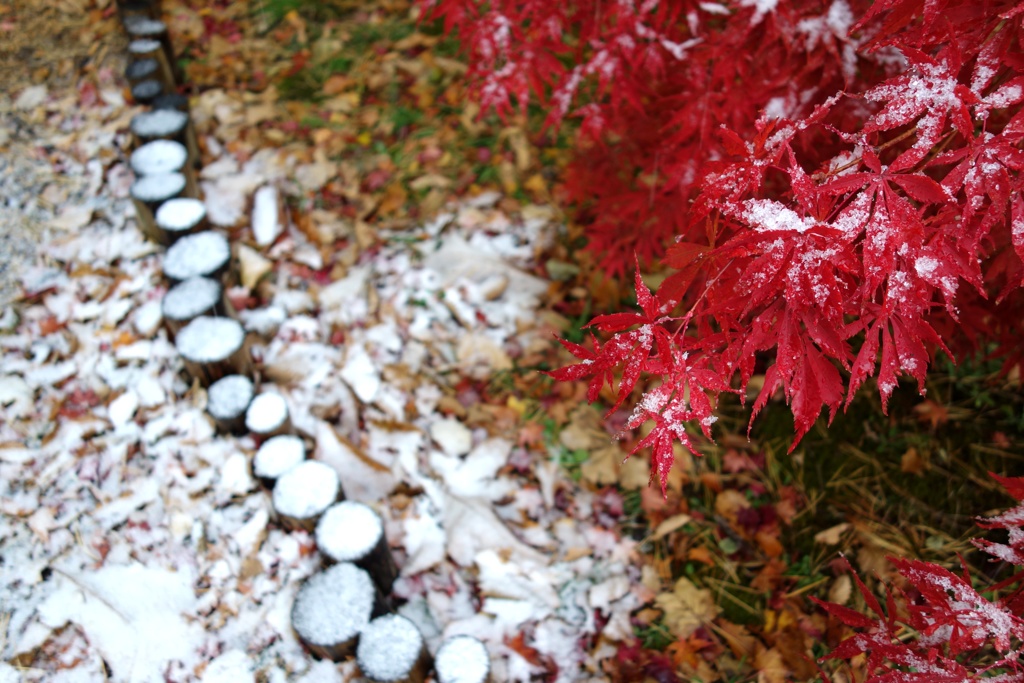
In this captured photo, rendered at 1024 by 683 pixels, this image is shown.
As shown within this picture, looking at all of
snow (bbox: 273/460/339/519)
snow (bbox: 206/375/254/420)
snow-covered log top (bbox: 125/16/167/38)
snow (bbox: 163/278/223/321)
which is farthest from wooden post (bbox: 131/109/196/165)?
snow (bbox: 273/460/339/519)

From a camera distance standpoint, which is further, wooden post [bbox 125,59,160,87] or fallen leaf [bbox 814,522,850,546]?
wooden post [bbox 125,59,160,87]

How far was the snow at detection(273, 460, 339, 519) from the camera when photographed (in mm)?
2168

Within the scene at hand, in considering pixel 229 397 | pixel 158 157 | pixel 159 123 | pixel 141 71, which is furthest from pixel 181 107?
pixel 229 397

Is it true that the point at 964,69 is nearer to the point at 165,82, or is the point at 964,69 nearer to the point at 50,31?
the point at 165,82

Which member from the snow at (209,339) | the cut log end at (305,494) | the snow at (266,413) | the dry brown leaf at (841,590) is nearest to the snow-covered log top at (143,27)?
the snow at (209,339)

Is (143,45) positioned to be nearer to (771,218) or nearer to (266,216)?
(266,216)

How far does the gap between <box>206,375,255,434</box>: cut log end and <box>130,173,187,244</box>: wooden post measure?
33.9 inches

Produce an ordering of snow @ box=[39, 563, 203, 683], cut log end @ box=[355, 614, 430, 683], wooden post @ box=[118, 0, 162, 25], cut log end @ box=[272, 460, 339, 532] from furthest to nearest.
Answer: wooden post @ box=[118, 0, 162, 25] → cut log end @ box=[272, 460, 339, 532] → snow @ box=[39, 563, 203, 683] → cut log end @ box=[355, 614, 430, 683]

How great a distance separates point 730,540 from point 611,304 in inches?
43.1

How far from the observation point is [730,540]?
7.91 feet

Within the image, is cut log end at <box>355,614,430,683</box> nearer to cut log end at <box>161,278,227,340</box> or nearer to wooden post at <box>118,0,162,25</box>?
cut log end at <box>161,278,227,340</box>

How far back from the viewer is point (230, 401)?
2.41 meters

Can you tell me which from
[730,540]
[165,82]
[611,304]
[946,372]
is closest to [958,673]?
[730,540]

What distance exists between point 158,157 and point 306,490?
68.6 inches
